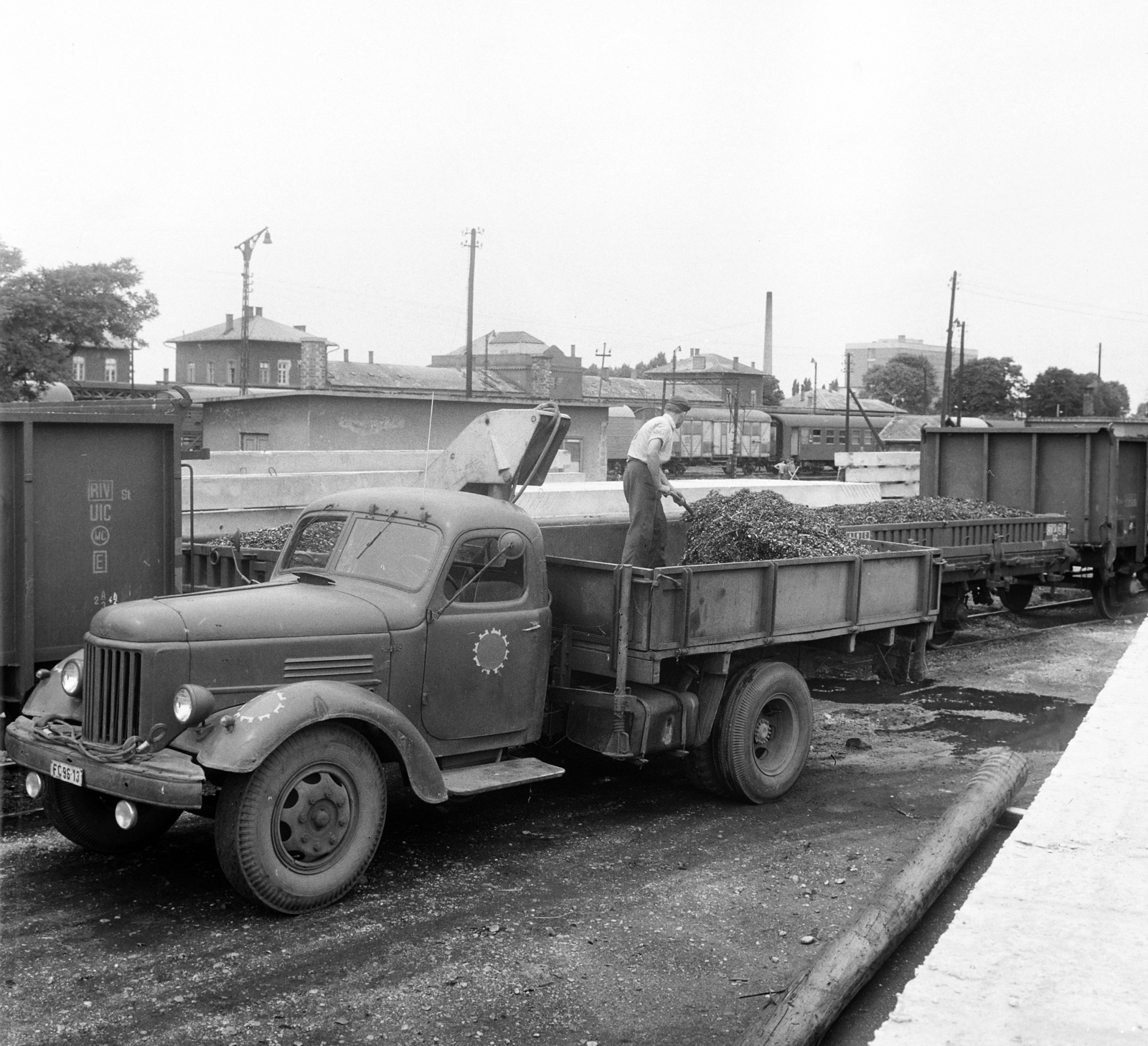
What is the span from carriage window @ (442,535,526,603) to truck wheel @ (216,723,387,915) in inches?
41.1

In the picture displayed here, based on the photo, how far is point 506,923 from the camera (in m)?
5.46

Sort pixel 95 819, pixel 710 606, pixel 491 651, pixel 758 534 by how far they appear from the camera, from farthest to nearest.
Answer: pixel 758 534
pixel 710 606
pixel 491 651
pixel 95 819

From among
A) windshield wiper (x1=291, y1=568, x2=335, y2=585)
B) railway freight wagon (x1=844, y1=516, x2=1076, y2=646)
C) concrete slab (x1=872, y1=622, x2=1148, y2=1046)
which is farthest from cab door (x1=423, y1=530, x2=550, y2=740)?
railway freight wagon (x1=844, y1=516, x2=1076, y2=646)

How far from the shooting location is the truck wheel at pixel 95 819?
19.7ft

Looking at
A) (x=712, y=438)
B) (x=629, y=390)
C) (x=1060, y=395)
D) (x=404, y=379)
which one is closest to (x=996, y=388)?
(x=1060, y=395)

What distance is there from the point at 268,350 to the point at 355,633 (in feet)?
261

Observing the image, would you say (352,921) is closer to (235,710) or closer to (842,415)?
(235,710)

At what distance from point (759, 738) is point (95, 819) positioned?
3944 mm

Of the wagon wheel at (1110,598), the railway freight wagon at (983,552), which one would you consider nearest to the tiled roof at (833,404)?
the wagon wheel at (1110,598)

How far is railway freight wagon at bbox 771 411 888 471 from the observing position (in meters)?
56.8

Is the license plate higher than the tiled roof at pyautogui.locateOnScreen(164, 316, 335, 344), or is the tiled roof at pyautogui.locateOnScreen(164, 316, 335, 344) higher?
the tiled roof at pyautogui.locateOnScreen(164, 316, 335, 344)

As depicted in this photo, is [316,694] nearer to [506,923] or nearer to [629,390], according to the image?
[506,923]

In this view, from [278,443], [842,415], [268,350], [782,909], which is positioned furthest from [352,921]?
[268,350]

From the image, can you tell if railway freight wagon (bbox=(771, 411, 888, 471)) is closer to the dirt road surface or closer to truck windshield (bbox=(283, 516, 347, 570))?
the dirt road surface
